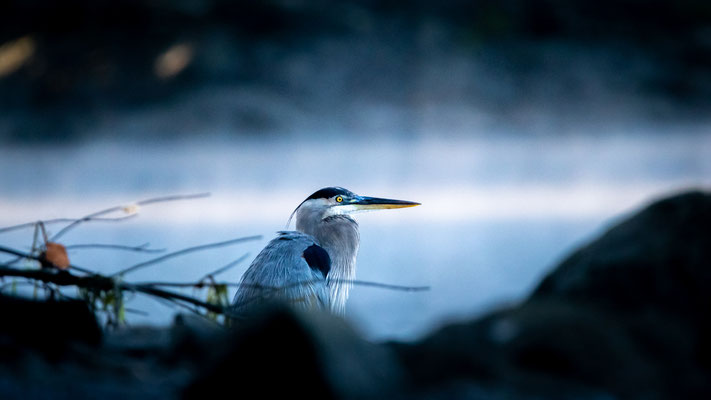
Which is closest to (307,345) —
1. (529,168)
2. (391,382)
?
(391,382)

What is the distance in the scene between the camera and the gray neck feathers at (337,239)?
113 inches

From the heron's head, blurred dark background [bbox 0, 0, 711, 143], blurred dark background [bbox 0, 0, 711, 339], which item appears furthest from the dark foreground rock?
blurred dark background [bbox 0, 0, 711, 143]

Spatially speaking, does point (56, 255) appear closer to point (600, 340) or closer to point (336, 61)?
point (600, 340)

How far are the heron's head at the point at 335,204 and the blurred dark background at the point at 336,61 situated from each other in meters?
6.92

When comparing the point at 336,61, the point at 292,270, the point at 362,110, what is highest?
the point at 336,61

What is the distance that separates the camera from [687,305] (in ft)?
4.37

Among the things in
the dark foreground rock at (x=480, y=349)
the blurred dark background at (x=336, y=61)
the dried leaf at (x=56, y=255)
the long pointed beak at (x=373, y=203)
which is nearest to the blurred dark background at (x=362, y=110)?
the blurred dark background at (x=336, y=61)

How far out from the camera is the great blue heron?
8.07 feet

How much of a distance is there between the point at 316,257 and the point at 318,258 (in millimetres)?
10

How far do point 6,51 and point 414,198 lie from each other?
247 inches

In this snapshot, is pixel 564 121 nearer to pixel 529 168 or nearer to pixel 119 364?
pixel 529 168

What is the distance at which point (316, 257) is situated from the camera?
2660 mm

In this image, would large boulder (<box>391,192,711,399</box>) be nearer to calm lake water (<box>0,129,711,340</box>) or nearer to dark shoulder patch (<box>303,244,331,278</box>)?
dark shoulder patch (<box>303,244,331,278</box>)

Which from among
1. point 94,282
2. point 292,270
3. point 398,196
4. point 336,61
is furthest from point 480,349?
point 336,61
